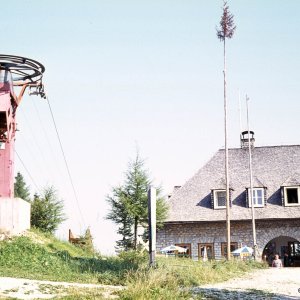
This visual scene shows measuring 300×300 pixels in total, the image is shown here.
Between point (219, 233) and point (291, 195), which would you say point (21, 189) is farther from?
point (291, 195)

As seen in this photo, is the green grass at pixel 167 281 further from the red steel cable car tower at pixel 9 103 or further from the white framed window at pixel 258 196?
the white framed window at pixel 258 196

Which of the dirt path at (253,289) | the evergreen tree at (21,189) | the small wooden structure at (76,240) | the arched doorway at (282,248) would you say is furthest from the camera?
the evergreen tree at (21,189)

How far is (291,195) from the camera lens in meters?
34.0

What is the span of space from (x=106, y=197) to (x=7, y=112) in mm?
10296

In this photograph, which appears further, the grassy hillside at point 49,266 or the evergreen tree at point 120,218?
the evergreen tree at point 120,218

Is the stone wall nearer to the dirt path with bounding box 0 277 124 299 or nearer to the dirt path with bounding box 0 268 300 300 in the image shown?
the dirt path with bounding box 0 268 300 300

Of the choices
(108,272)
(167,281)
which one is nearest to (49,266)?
(108,272)

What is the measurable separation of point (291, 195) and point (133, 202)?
34.9ft

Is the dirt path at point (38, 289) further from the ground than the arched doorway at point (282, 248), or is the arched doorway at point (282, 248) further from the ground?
the arched doorway at point (282, 248)

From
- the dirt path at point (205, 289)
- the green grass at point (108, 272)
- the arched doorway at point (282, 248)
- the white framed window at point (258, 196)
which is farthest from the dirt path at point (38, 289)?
the arched doorway at point (282, 248)

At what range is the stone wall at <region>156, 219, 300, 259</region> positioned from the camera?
33.2 meters

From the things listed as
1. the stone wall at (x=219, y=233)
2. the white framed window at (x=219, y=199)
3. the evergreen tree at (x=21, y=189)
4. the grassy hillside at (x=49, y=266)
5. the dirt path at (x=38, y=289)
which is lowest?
the dirt path at (x=38, y=289)

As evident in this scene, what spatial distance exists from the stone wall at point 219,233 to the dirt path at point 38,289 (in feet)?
68.2

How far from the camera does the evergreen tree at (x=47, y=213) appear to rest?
30.4 meters
